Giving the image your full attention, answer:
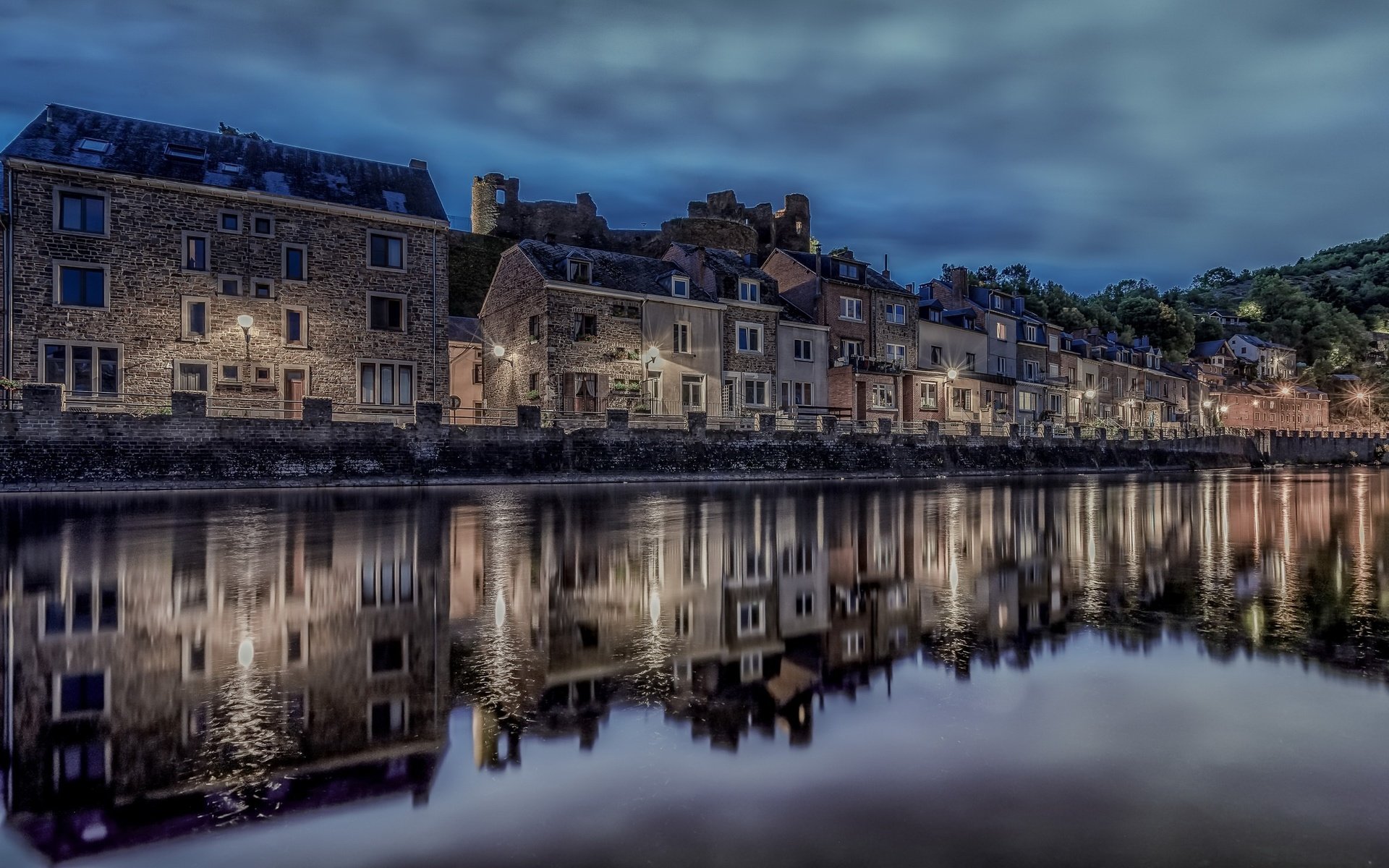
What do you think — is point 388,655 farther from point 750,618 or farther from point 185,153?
point 185,153

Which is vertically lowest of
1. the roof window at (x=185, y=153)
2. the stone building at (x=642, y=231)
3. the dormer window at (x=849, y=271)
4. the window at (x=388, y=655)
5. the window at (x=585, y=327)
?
the window at (x=388, y=655)

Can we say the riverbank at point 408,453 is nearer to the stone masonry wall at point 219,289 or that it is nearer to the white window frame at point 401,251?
the stone masonry wall at point 219,289

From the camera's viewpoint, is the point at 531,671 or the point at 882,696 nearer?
the point at 882,696

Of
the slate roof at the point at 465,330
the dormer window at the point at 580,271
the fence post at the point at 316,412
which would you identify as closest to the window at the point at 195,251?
the fence post at the point at 316,412

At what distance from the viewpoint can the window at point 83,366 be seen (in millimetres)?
29266

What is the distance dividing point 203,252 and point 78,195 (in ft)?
13.7

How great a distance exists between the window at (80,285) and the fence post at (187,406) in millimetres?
9828

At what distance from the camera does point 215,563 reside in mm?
9484

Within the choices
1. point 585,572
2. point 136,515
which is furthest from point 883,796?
point 136,515

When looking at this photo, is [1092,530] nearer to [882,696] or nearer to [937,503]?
[937,503]

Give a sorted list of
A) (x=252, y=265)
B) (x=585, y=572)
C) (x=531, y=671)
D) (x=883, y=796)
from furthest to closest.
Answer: (x=252, y=265), (x=585, y=572), (x=531, y=671), (x=883, y=796)

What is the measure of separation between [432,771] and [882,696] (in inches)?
93.7

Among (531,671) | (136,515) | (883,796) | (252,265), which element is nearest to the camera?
(883,796)

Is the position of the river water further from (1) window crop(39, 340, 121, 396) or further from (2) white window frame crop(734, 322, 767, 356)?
(2) white window frame crop(734, 322, 767, 356)
